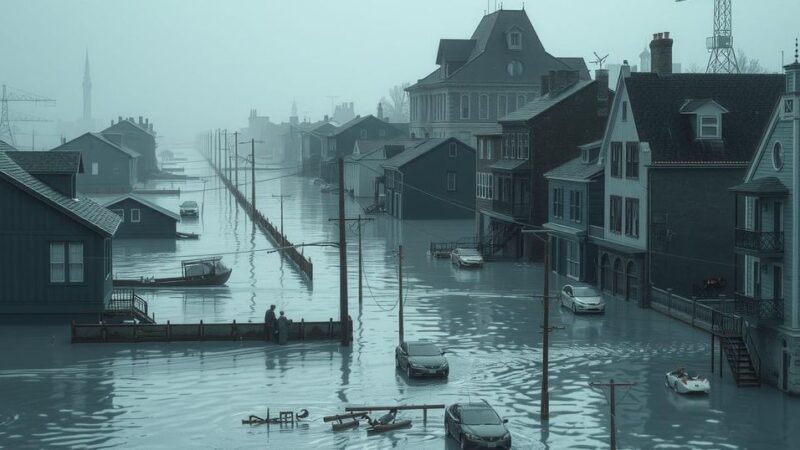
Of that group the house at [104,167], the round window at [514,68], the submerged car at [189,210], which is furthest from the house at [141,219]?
the house at [104,167]

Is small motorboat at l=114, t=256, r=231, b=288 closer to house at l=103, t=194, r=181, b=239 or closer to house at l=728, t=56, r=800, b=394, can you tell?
house at l=103, t=194, r=181, b=239

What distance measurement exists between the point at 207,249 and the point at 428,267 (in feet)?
65.5

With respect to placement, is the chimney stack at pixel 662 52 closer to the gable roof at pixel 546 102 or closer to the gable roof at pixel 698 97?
the gable roof at pixel 698 97

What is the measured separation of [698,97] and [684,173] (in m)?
4.62

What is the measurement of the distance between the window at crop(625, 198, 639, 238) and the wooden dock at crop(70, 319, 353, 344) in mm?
17735

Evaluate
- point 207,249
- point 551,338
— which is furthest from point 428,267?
point 551,338

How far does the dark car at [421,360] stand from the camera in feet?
130

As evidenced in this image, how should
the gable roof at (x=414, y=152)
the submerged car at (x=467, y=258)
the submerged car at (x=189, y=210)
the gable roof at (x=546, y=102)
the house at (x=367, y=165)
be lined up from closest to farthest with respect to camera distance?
1. the submerged car at (x=467, y=258)
2. the gable roof at (x=546, y=102)
3. the gable roof at (x=414, y=152)
4. the submerged car at (x=189, y=210)
5. the house at (x=367, y=165)

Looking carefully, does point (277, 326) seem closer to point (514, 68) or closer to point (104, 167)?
point (514, 68)

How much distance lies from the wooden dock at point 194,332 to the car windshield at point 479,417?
1656cm

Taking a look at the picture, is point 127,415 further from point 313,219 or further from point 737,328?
point 313,219

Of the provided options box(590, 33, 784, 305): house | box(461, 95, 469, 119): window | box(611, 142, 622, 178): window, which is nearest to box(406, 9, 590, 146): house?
box(461, 95, 469, 119): window

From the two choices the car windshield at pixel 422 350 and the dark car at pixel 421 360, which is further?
the car windshield at pixel 422 350

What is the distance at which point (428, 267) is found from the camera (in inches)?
2911
